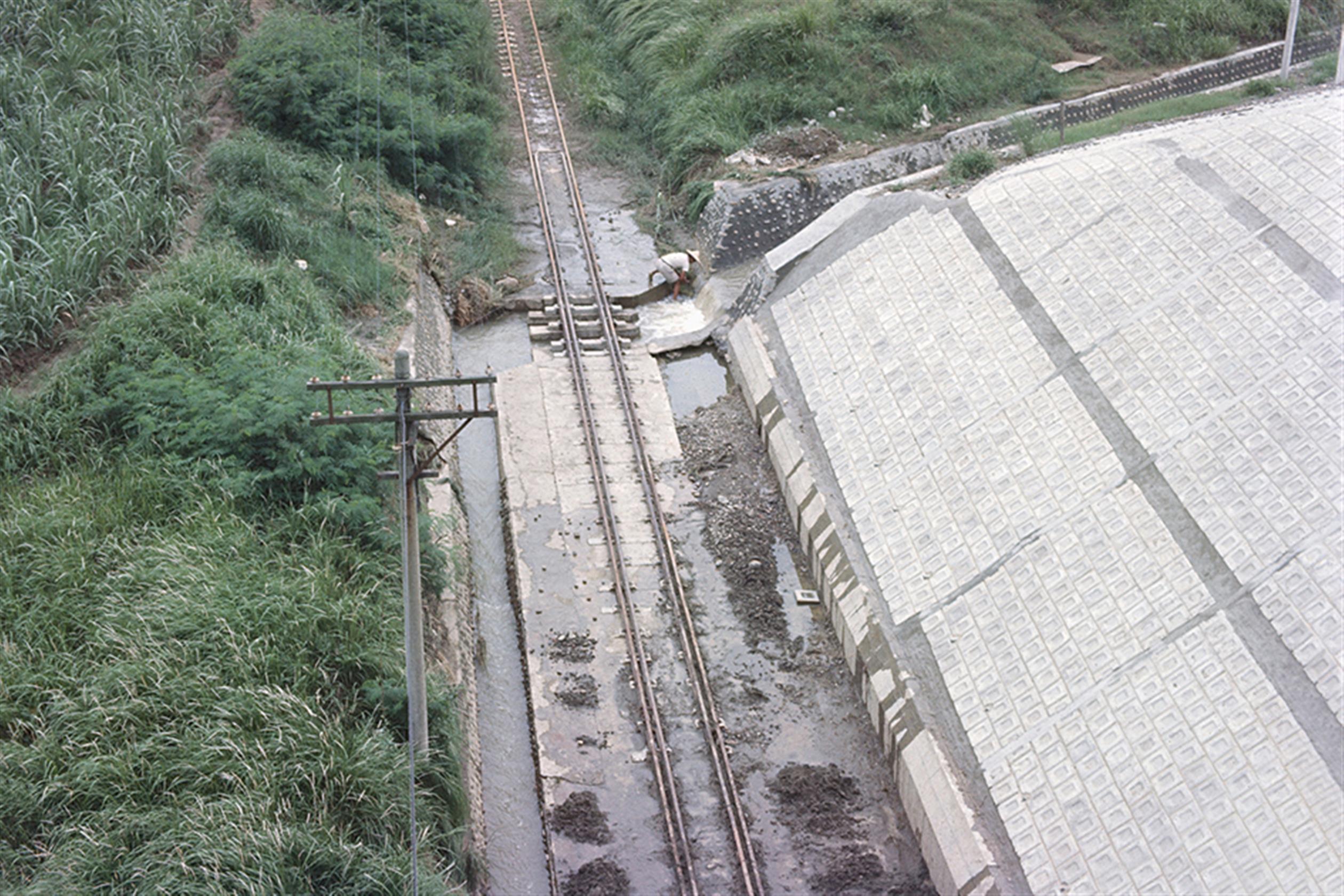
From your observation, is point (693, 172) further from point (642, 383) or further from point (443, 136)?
point (642, 383)

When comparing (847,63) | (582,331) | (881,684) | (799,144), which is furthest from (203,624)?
(847,63)

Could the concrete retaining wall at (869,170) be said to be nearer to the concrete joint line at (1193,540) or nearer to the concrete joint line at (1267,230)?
the concrete joint line at (1193,540)

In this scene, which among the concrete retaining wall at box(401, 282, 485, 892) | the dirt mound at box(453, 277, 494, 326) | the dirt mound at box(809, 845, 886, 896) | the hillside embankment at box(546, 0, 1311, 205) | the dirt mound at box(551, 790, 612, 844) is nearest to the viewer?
the dirt mound at box(809, 845, 886, 896)

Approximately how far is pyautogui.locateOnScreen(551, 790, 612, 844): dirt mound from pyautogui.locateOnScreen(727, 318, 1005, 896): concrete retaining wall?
309 centimetres

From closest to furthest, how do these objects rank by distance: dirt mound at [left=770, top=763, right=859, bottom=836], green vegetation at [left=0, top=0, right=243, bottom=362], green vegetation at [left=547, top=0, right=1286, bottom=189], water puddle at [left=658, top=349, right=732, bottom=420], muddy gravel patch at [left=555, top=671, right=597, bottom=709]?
dirt mound at [left=770, top=763, right=859, bottom=836] < muddy gravel patch at [left=555, top=671, right=597, bottom=709] < green vegetation at [left=0, top=0, right=243, bottom=362] < water puddle at [left=658, top=349, right=732, bottom=420] < green vegetation at [left=547, top=0, right=1286, bottom=189]

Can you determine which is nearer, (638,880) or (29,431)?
(638,880)

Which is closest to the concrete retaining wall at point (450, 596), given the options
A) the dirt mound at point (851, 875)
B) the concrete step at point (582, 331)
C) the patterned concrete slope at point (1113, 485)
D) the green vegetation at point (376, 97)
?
the concrete step at point (582, 331)

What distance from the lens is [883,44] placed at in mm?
30125

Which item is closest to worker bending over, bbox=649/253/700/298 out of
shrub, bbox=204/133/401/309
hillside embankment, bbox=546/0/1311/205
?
hillside embankment, bbox=546/0/1311/205

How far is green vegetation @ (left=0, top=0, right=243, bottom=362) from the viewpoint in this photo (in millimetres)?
16734

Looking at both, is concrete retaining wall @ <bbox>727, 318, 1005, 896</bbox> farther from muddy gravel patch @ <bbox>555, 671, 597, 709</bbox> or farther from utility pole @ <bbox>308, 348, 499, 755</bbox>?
utility pole @ <bbox>308, 348, 499, 755</bbox>

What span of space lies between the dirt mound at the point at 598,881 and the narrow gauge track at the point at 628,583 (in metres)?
0.22

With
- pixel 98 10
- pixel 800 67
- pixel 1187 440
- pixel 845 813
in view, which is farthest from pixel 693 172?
pixel 845 813

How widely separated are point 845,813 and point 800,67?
20.4 m
